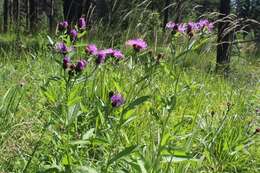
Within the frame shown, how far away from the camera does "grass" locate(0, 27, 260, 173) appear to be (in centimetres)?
187

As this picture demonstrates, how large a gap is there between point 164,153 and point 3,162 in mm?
782

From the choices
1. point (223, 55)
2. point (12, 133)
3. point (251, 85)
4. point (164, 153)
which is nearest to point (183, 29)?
point (164, 153)

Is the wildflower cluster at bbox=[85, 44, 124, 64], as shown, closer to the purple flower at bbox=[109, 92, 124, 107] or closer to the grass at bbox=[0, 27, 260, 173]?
the grass at bbox=[0, 27, 260, 173]

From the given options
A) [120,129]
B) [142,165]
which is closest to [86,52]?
[120,129]

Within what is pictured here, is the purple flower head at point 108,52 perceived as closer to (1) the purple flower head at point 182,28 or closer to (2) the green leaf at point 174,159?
(1) the purple flower head at point 182,28

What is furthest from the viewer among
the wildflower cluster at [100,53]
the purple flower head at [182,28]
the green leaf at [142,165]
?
the purple flower head at [182,28]

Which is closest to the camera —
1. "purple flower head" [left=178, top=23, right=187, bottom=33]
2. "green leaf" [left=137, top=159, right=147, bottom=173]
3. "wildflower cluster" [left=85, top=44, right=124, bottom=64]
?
"green leaf" [left=137, top=159, right=147, bottom=173]

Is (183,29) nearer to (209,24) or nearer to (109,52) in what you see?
A: (209,24)

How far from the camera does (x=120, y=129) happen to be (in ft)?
7.29

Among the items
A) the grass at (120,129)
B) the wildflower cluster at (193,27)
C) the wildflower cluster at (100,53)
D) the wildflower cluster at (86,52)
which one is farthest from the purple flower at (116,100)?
the wildflower cluster at (193,27)

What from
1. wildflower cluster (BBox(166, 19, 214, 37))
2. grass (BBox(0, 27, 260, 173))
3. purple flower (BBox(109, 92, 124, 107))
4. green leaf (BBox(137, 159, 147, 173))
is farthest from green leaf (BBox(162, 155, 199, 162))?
wildflower cluster (BBox(166, 19, 214, 37))

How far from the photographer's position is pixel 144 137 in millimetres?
2604

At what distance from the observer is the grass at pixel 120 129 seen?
1.87 m

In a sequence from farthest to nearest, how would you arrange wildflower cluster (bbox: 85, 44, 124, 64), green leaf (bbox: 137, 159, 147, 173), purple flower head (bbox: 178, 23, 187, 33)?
purple flower head (bbox: 178, 23, 187, 33) → wildflower cluster (bbox: 85, 44, 124, 64) → green leaf (bbox: 137, 159, 147, 173)
